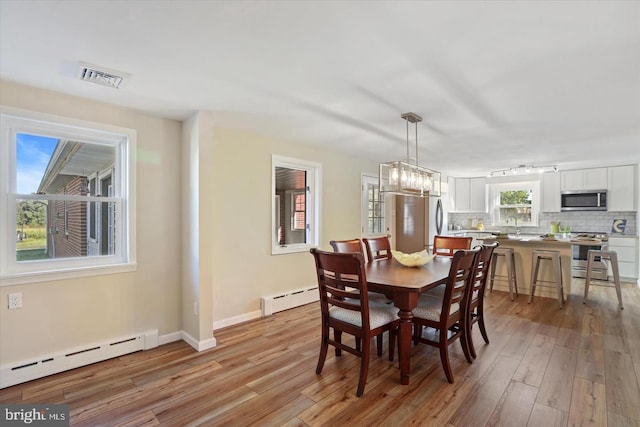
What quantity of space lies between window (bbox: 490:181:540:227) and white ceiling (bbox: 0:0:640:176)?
384cm

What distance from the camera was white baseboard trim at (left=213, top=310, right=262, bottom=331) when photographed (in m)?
3.43

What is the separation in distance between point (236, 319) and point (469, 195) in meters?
6.53

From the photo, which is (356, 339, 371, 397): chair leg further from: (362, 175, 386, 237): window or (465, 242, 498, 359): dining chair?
(362, 175, 386, 237): window

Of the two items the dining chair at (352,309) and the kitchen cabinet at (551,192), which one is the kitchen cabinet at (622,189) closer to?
the kitchen cabinet at (551,192)

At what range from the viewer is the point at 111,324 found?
2.76m

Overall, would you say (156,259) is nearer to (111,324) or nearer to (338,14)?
(111,324)

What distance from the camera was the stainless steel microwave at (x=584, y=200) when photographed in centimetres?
598

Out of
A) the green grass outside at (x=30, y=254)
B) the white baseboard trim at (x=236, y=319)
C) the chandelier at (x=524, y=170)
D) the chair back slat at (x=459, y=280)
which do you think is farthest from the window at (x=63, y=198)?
the chandelier at (x=524, y=170)

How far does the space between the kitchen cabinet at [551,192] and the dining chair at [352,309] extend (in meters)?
Answer: 6.04

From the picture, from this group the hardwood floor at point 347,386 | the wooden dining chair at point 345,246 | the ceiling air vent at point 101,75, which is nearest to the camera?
the hardwood floor at point 347,386

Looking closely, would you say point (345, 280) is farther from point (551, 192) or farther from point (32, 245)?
point (551, 192)

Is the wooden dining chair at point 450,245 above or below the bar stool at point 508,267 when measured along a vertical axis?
above

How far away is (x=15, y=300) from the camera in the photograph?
2336 mm

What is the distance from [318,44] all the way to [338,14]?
0.29m
